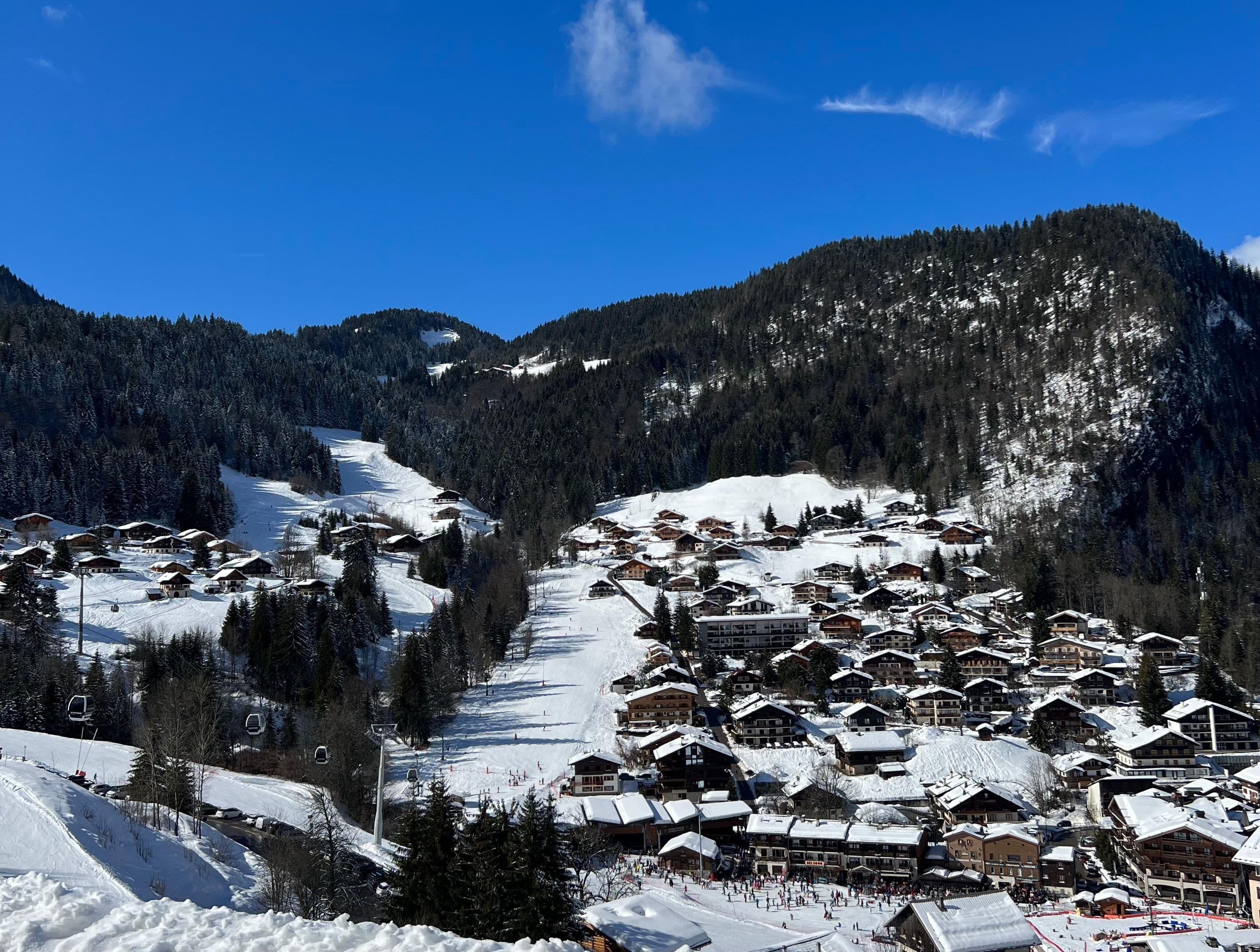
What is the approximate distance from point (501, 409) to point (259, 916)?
6334 inches

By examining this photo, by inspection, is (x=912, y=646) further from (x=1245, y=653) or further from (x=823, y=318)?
(x=823, y=318)

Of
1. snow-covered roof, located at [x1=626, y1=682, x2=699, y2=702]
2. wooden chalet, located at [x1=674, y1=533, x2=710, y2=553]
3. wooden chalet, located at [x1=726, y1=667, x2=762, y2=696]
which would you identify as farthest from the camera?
wooden chalet, located at [x1=674, y1=533, x2=710, y2=553]

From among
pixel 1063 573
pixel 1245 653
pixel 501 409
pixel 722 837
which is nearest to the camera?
pixel 722 837

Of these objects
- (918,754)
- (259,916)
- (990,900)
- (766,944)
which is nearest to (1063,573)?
(918,754)

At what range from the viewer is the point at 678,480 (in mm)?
131875

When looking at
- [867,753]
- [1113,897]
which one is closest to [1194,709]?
[867,753]

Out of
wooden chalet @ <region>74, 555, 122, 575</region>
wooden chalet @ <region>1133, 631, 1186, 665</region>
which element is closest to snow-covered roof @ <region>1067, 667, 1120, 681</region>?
wooden chalet @ <region>1133, 631, 1186, 665</region>

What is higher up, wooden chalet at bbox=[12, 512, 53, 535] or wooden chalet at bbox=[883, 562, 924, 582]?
wooden chalet at bbox=[12, 512, 53, 535]

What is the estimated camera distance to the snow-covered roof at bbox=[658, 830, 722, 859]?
3738cm

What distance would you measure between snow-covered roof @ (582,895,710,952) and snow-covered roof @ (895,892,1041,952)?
9719 mm

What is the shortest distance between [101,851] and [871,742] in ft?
131

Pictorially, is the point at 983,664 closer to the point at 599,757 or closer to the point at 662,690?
the point at 662,690

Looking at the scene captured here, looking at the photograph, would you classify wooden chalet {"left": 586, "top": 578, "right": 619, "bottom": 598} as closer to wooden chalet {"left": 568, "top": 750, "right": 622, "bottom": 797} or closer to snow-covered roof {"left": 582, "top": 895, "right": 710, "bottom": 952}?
wooden chalet {"left": 568, "top": 750, "right": 622, "bottom": 797}

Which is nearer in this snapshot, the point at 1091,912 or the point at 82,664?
the point at 1091,912
